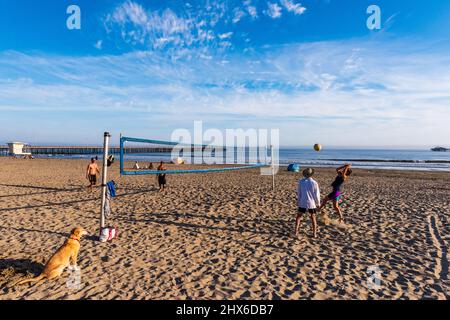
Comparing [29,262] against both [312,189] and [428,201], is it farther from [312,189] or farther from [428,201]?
[428,201]

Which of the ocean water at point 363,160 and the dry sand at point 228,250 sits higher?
the ocean water at point 363,160

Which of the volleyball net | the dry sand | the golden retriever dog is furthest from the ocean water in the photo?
the golden retriever dog

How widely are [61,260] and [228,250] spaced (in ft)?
9.28

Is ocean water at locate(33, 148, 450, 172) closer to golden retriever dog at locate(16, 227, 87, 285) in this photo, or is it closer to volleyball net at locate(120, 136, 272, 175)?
volleyball net at locate(120, 136, 272, 175)

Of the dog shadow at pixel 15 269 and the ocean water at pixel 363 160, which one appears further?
the ocean water at pixel 363 160

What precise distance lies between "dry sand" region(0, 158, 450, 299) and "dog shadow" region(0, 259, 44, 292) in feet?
0.06

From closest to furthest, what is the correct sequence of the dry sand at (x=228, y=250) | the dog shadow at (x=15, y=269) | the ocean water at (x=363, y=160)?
1. the dry sand at (x=228, y=250)
2. the dog shadow at (x=15, y=269)
3. the ocean water at (x=363, y=160)

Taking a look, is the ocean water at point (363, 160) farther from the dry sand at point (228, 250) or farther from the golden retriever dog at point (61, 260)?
the golden retriever dog at point (61, 260)

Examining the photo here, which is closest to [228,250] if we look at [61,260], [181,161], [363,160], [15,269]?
[61,260]

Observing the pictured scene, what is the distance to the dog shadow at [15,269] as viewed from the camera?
397cm

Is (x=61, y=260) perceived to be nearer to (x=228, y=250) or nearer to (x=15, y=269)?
(x=15, y=269)

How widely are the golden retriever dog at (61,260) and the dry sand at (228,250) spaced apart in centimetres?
12

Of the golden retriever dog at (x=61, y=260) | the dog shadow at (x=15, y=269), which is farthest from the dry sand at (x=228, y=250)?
the golden retriever dog at (x=61, y=260)

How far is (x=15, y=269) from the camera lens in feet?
14.3
